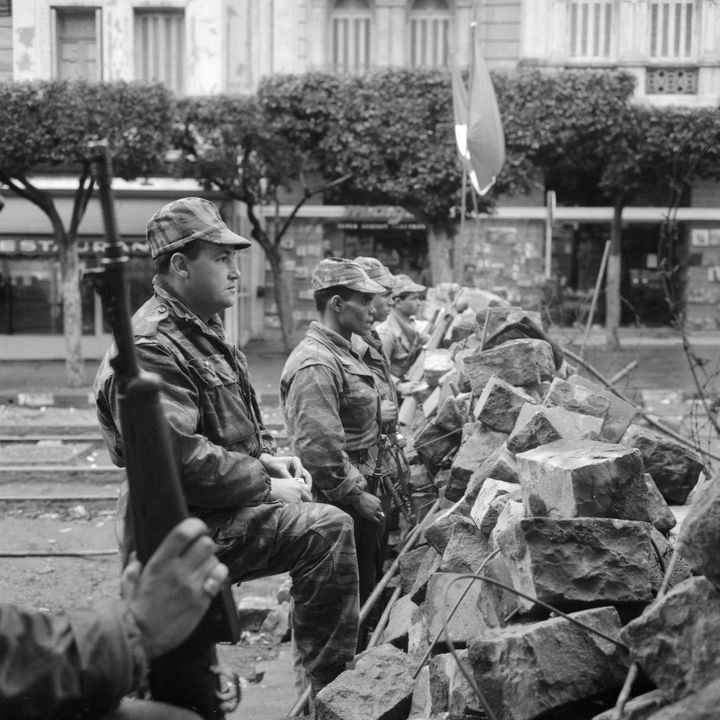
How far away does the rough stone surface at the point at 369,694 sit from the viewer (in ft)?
13.3

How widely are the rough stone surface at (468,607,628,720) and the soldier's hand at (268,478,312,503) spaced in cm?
100

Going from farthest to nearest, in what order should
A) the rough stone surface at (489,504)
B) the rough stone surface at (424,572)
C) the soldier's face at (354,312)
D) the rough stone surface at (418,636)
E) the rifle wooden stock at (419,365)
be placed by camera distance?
the rifle wooden stock at (419,365)
the soldier's face at (354,312)
the rough stone surface at (424,572)
the rough stone surface at (489,504)
the rough stone surface at (418,636)

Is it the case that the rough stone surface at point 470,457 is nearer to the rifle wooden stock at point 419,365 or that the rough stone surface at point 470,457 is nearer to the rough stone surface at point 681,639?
the rifle wooden stock at point 419,365

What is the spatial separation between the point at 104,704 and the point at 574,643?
1.69 metres

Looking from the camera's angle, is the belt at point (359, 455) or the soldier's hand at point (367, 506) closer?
the soldier's hand at point (367, 506)

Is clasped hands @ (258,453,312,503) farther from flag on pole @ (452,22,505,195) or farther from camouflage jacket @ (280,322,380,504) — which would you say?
flag on pole @ (452,22,505,195)

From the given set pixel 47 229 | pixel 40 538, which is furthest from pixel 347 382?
pixel 47 229

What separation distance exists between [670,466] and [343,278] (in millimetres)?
1858

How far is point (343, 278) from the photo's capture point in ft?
18.4

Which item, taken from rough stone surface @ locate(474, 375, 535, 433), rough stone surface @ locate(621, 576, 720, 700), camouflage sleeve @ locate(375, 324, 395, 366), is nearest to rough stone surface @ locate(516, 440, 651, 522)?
rough stone surface @ locate(621, 576, 720, 700)

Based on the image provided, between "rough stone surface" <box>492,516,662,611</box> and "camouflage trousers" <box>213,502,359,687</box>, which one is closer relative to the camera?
"rough stone surface" <box>492,516,662,611</box>

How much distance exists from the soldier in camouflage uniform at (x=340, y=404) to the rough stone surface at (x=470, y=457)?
0.55 metres

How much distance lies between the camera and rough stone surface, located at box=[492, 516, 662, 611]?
377 centimetres

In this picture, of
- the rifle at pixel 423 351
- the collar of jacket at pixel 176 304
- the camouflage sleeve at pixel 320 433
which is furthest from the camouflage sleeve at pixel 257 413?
the rifle at pixel 423 351
